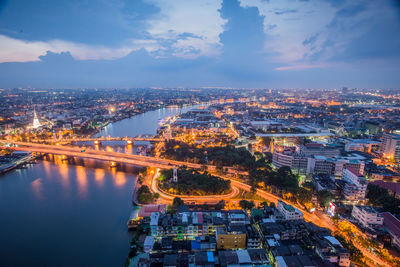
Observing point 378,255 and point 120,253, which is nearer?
point 378,255

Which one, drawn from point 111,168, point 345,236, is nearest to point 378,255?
point 345,236

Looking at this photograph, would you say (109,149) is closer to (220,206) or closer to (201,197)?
(201,197)

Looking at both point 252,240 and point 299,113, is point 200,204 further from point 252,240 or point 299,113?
point 299,113

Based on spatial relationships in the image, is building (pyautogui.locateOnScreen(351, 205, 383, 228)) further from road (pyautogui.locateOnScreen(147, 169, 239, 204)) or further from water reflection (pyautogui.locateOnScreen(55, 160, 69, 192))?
water reflection (pyautogui.locateOnScreen(55, 160, 69, 192))

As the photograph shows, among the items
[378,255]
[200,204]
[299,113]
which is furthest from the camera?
[299,113]

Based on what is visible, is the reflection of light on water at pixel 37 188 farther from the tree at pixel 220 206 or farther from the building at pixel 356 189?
the building at pixel 356 189

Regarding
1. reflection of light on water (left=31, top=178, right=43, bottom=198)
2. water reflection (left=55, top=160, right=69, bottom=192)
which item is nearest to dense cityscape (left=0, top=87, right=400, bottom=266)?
water reflection (left=55, top=160, right=69, bottom=192)

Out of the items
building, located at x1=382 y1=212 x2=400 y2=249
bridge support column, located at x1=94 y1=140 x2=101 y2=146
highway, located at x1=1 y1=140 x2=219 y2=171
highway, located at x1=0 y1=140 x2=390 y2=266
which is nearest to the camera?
building, located at x1=382 y1=212 x2=400 y2=249

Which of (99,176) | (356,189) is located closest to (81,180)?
Answer: (99,176)
